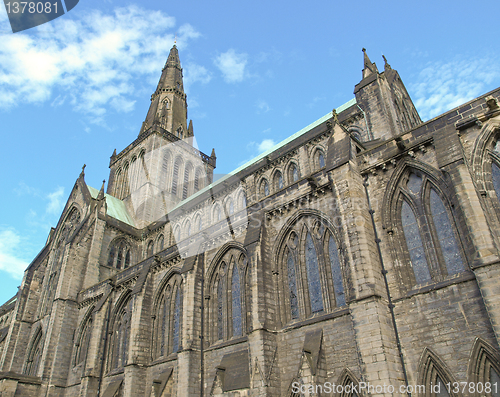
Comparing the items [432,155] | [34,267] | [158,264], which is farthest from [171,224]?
[432,155]

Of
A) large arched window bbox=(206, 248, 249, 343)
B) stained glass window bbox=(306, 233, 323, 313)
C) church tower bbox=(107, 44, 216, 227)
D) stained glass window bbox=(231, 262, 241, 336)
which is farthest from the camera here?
church tower bbox=(107, 44, 216, 227)

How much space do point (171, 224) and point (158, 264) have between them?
436 inches

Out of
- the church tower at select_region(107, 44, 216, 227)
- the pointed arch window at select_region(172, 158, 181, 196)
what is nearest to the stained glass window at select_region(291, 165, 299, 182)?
the church tower at select_region(107, 44, 216, 227)

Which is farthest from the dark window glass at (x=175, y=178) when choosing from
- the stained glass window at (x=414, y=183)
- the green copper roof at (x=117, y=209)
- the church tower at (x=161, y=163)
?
the stained glass window at (x=414, y=183)

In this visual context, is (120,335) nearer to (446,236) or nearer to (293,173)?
(293,173)

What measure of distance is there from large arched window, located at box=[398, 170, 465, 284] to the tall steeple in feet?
121

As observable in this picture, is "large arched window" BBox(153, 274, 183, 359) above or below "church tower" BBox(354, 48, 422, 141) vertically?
below

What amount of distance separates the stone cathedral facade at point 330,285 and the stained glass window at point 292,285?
49 mm

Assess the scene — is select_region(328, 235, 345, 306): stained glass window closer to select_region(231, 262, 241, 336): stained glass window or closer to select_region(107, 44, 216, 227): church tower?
select_region(231, 262, 241, 336): stained glass window

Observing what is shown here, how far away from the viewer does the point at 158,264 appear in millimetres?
22344

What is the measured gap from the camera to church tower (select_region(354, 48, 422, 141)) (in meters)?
20.6

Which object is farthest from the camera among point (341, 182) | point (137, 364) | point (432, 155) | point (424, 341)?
point (137, 364)

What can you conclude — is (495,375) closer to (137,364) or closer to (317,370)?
(317,370)

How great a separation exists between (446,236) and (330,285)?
434cm
